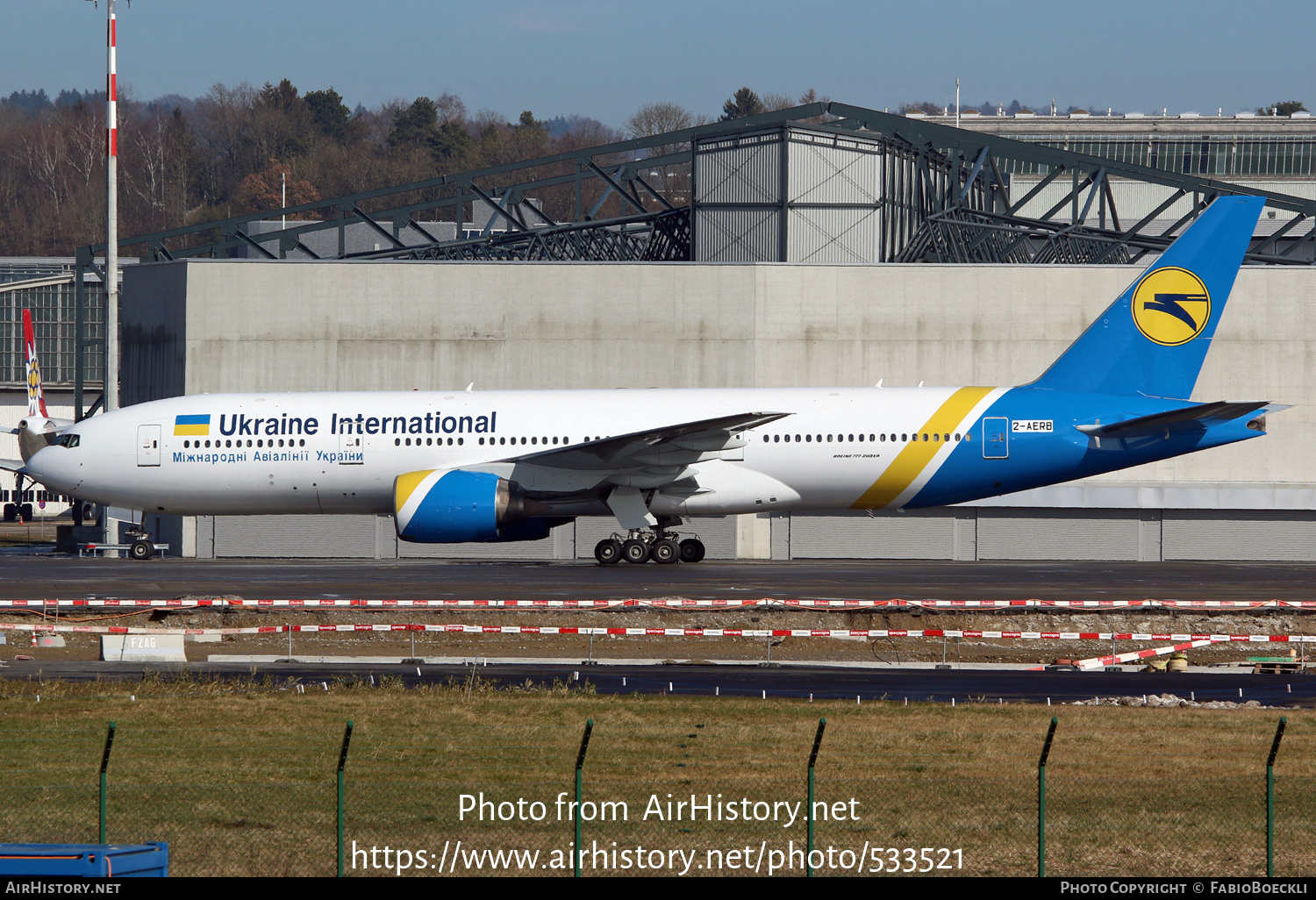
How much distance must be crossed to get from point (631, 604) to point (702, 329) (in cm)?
2194

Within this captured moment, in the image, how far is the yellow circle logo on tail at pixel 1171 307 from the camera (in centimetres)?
3322

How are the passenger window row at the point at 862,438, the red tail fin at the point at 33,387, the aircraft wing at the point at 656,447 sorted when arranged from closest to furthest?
the aircraft wing at the point at 656,447 → the passenger window row at the point at 862,438 → the red tail fin at the point at 33,387

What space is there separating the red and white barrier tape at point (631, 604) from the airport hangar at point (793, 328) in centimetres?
1599

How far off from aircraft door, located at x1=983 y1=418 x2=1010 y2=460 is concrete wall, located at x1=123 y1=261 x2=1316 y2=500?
1372cm

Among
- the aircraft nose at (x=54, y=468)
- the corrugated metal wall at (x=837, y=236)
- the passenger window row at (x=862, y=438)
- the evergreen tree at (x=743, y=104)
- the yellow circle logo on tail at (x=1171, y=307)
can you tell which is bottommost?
the aircraft nose at (x=54, y=468)

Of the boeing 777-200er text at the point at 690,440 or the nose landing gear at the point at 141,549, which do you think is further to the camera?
the nose landing gear at the point at 141,549

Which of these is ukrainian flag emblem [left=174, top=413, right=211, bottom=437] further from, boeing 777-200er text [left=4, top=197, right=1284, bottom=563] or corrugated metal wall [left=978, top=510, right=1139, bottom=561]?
corrugated metal wall [left=978, top=510, right=1139, bottom=561]

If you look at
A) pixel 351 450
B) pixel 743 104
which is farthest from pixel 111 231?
pixel 743 104

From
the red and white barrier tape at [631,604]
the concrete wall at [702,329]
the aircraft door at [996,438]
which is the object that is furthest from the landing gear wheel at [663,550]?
the concrete wall at [702,329]

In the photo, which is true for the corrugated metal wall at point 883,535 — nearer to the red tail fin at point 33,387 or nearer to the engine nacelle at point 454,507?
the engine nacelle at point 454,507

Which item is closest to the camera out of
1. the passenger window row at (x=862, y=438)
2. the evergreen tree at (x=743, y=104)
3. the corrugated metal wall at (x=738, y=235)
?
the passenger window row at (x=862, y=438)

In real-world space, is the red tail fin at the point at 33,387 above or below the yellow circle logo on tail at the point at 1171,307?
below

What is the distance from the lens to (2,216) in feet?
502

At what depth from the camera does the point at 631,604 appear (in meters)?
25.4
